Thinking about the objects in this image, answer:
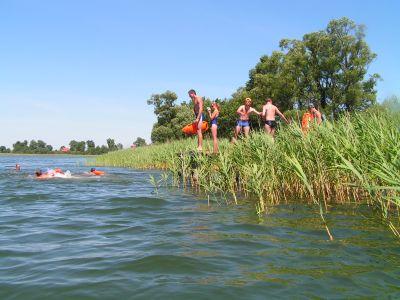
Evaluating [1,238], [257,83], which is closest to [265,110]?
[1,238]

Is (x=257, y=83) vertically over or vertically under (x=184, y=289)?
over

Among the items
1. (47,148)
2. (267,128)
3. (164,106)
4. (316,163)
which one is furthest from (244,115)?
(47,148)

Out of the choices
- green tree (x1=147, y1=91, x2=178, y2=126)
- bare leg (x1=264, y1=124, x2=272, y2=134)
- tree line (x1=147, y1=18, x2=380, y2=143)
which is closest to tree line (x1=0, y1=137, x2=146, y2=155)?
green tree (x1=147, y1=91, x2=178, y2=126)

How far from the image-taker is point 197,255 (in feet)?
13.8

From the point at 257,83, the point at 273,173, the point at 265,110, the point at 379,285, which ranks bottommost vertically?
the point at 379,285

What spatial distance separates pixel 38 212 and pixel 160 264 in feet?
14.1

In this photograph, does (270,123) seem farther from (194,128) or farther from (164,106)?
(164,106)

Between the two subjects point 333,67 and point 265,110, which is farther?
point 333,67

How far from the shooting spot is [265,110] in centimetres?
1255

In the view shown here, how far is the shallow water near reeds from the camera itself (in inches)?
127

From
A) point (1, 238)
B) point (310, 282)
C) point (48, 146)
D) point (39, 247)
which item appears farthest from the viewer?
point (48, 146)

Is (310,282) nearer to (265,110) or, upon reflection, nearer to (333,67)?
(265,110)

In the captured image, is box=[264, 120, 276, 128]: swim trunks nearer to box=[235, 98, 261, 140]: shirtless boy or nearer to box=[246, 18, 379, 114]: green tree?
box=[235, 98, 261, 140]: shirtless boy

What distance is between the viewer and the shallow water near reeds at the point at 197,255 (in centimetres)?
322
